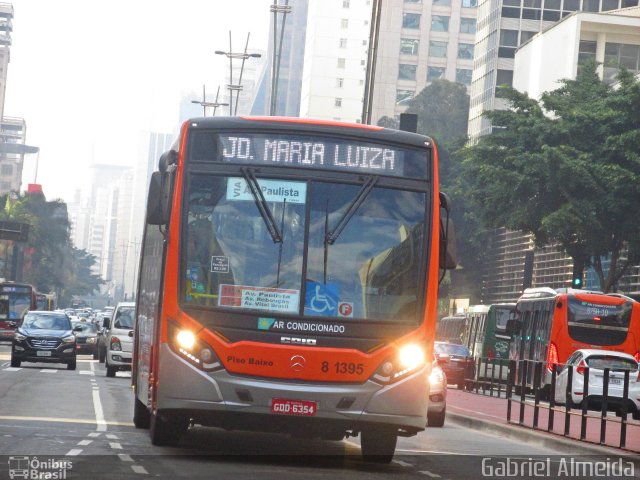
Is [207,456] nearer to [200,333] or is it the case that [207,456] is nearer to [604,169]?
[200,333]

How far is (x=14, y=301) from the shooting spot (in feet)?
258

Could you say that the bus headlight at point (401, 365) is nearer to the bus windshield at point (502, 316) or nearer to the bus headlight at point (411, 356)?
the bus headlight at point (411, 356)

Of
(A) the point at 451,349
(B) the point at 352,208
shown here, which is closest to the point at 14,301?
(A) the point at 451,349

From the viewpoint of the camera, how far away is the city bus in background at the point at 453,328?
6631 centimetres

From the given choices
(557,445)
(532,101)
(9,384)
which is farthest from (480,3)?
(557,445)

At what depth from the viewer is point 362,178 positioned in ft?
51.1

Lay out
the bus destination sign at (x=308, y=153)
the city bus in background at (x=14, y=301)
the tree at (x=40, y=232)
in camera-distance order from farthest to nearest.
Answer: the tree at (x=40, y=232) → the city bus in background at (x=14, y=301) → the bus destination sign at (x=308, y=153)

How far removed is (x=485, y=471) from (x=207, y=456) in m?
3.02

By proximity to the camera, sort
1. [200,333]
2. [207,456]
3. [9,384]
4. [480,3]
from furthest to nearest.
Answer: [480,3]
[9,384]
[207,456]
[200,333]

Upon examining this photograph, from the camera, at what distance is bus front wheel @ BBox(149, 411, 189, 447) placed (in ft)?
53.7

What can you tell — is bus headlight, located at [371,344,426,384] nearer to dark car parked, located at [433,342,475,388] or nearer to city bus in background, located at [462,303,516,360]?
dark car parked, located at [433,342,475,388]

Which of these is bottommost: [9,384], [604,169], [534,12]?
[9,384]

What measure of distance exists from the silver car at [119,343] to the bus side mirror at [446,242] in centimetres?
2475

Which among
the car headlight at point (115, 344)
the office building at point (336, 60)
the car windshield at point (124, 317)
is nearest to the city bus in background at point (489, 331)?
the car windshield at point (124, 317)
